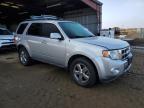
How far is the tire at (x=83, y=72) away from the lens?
181 inches

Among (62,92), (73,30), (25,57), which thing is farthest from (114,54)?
(25,57)

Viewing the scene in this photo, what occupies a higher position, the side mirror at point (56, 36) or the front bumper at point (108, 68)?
the side mirror at point (56, 36)

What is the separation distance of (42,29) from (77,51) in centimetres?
202

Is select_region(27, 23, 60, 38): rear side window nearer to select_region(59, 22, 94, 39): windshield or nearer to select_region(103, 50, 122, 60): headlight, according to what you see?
select_region(59, 22, 94, 39): windshield

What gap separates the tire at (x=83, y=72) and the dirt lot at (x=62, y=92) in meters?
0.19

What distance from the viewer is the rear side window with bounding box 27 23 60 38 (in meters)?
5.77

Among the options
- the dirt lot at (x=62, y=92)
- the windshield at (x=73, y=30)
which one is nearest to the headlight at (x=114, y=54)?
the dirt lot at (x=62, y=92)

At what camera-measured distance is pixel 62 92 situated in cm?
456

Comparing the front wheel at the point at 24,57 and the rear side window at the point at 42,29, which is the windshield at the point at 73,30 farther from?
the front wheel at the point at 24,57

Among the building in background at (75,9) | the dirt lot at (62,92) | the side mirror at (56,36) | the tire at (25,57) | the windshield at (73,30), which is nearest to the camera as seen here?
the dirt lot at (62,92)

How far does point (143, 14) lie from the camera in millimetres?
24531

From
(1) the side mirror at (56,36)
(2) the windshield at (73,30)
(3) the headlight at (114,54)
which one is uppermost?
(2) the windshield at (73,30)

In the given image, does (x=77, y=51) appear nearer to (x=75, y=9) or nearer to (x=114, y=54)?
(x=114, y=54)

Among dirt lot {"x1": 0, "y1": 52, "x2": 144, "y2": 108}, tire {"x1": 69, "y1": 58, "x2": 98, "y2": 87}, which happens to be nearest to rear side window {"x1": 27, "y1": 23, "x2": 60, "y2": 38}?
tire {"x1": 69, "y1": 58, "x2": 98, "y2": 87}
